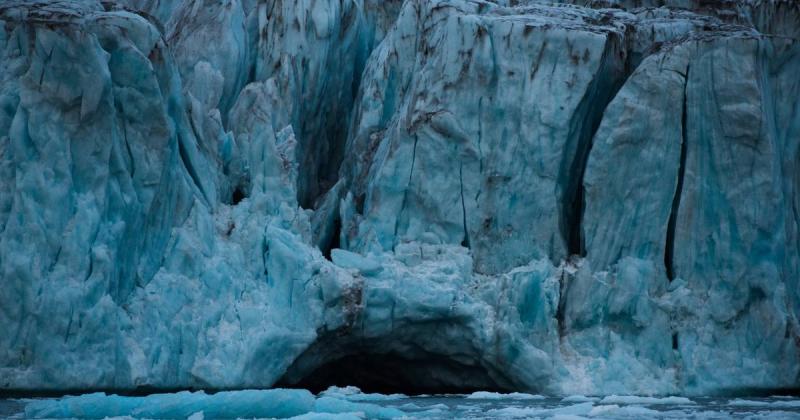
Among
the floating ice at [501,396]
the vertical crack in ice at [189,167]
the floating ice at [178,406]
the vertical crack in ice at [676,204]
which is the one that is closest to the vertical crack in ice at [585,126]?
the vertical crack in ice at [676,204]

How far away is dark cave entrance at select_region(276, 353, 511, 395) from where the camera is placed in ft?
60.0

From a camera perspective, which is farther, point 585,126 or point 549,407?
point 585,126

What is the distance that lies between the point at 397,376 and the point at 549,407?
482cm

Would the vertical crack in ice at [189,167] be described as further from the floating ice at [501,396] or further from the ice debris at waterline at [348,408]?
the floating ice at [501,396]

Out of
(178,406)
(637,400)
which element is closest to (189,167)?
(178,406)

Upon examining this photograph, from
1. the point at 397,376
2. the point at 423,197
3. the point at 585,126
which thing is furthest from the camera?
the point at 397,376

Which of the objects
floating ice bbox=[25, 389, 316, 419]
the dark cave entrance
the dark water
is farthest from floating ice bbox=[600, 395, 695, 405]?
floating ice bbox=[25, 389, 316, 419]

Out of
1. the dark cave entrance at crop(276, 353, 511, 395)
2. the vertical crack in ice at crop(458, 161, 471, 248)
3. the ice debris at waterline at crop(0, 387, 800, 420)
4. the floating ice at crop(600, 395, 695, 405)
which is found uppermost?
the vertical crack in ice at crop(458, 161, 471, 248)

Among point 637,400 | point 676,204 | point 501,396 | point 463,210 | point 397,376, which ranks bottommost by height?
point 397,376

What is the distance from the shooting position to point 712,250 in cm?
1822

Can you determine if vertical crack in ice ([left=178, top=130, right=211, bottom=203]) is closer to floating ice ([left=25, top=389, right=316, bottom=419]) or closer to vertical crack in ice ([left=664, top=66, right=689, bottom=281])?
floating ice ([left=25, top=389, right=316, bottom=419])

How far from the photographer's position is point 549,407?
14922 millimetres

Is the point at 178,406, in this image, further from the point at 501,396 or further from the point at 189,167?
the point at 501,396

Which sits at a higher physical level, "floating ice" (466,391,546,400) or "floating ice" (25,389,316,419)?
"floating ice" (25,389,316,419)
